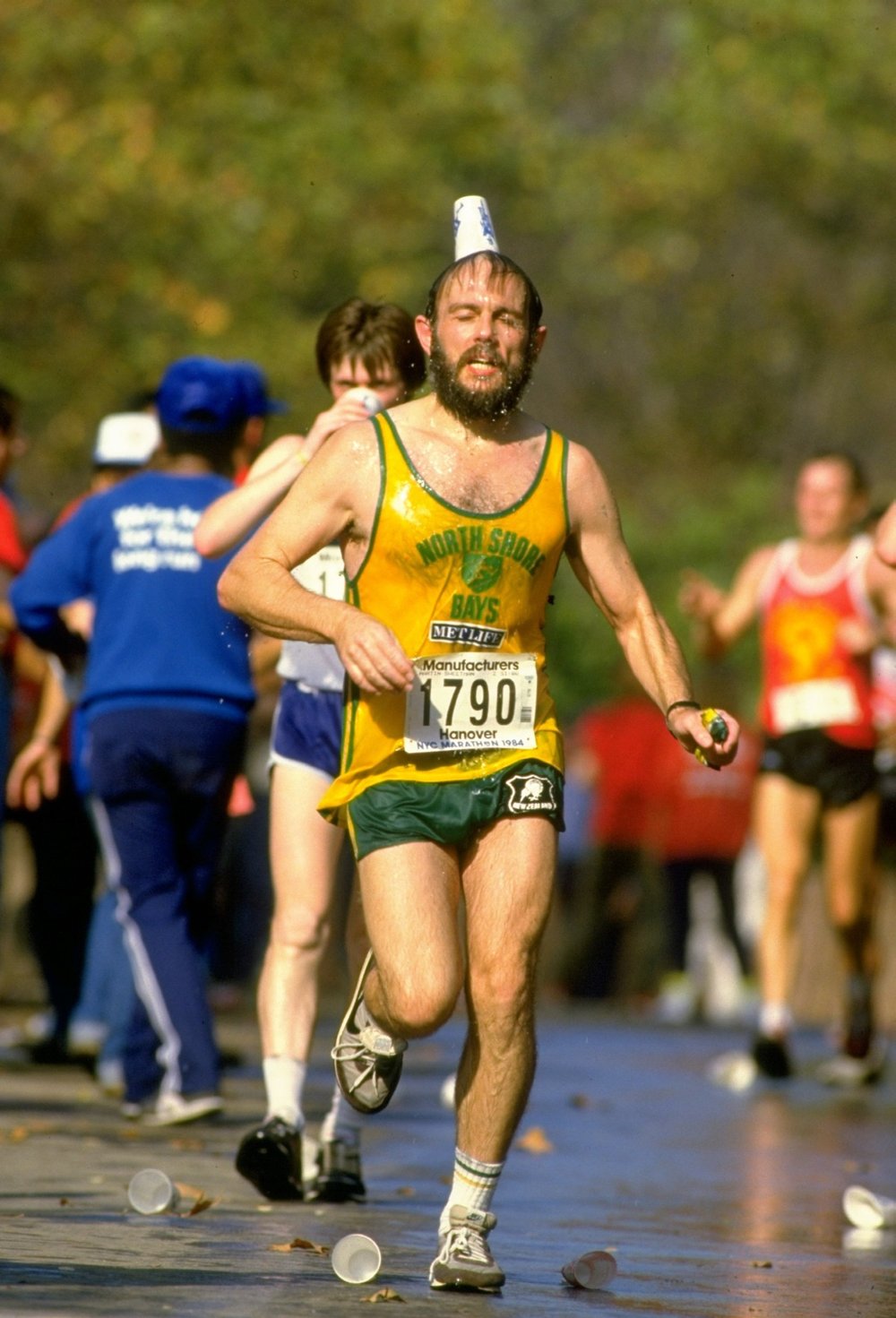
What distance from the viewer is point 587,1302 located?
559 cm

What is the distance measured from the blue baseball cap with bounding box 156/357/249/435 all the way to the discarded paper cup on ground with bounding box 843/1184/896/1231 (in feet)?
10.7

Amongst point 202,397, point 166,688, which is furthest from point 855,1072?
point 202,397

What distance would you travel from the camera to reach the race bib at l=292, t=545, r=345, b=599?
7.39 meters

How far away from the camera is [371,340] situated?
24.8ft

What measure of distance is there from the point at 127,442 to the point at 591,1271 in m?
5.64

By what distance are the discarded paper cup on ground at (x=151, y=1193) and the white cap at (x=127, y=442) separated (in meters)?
4.54

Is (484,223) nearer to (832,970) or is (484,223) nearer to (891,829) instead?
(891,829)

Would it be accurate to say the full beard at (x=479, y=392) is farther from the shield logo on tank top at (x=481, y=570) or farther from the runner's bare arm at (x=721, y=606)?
the runner's bare arm at (x=721, y=606)

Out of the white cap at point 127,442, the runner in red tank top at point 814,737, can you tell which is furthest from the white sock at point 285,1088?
the runner in red tank top at point 814,737

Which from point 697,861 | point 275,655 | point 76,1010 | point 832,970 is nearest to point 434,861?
point 275,655

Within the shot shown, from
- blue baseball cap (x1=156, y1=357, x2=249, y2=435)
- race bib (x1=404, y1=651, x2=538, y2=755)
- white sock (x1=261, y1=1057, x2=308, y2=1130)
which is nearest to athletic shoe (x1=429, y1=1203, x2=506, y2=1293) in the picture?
race bib (x1=404, y1=651, x2=538, y2=755)

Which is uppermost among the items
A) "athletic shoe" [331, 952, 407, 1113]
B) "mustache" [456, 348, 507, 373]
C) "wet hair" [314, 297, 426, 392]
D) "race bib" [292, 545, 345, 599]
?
"wet hair" [314, 297, 426, 392]

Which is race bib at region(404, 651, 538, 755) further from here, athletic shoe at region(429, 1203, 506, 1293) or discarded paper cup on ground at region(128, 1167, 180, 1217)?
discarded paper cup on ground at region(128, 1167, 180, 1217)

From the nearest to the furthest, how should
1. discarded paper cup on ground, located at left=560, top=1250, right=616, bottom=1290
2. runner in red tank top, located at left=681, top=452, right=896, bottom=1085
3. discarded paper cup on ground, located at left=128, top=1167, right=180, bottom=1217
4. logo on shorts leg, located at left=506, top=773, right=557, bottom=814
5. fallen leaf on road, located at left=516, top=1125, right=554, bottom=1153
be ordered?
discarded paper cup on ground, located at left=560, top=1250, right=616, bottom=1290
logo on shorts leg, located at left=506, top=773, right=557, bottom=814
discarded paper cup on ground, located at left=128, top=1167, right=180, bottom=1217
fallen leaf on road, located at left=516, top=1125, right=554, bottom=1153
runner in red tank top, located at left=681, top=452, right=896, bottom=1085
